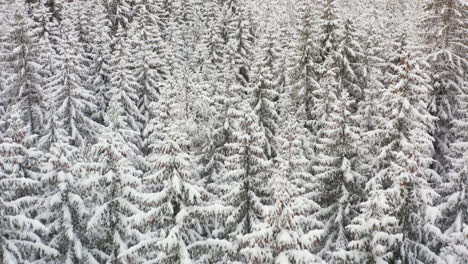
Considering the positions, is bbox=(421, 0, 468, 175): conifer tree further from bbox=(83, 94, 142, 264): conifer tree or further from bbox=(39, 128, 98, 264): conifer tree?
bbox=(39, 128, 98, 264): conifer tree

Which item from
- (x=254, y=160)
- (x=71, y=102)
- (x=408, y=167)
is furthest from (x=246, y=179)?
(x=71, y=102)

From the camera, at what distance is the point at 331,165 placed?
22.3 m

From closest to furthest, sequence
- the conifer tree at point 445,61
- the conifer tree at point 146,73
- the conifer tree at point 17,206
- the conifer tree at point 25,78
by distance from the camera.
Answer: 1. the conifer tree at point 17,206
2. the conifer tree at point 445,61
3. the conifer tree at point 25,78
4. the conifer tree at point 146,73

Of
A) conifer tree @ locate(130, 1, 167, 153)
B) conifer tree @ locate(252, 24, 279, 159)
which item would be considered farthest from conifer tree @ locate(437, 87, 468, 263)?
conifer tree @ locate(130, 1, 167, 153)

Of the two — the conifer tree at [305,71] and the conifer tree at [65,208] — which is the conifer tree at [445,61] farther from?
the conifer tree at [65,208]

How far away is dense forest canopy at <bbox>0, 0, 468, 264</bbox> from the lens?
17797mm

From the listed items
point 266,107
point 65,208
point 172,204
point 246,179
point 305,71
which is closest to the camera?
point 172,204

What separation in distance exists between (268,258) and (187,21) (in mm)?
39897

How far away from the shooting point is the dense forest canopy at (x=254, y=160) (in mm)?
17797

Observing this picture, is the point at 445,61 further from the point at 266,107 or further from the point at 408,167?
the point at 408,167

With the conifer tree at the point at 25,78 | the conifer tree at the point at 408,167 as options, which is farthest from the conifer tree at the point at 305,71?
the conifer tree at the point at 25,78

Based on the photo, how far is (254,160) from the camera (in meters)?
Result: 20.0

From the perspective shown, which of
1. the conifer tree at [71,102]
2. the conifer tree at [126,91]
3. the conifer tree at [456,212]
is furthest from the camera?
the conifer tree at [126,91]

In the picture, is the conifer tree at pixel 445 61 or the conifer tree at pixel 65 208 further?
the conifer tree at pixel 445 61
